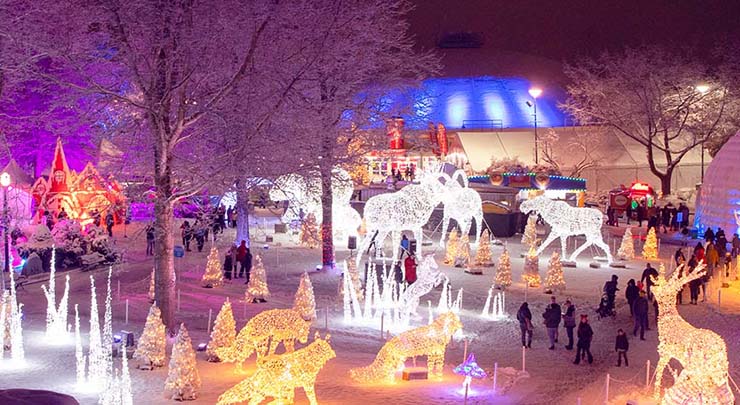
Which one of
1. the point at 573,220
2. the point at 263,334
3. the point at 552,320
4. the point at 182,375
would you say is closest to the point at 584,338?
the point at 552,320

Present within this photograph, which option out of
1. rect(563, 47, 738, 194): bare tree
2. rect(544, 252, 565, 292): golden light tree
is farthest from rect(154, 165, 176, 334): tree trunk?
rect(563, 47, 738, 194): bare tree

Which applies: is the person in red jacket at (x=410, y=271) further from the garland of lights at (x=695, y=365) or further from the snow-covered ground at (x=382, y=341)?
the garland of lights at (x=695, y=365)

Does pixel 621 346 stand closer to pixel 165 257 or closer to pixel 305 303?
pixel 305 303

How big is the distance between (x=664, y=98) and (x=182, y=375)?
4199 centimetres

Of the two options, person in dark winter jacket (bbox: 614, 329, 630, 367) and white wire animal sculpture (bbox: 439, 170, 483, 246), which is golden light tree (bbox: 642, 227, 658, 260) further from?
person in dark winter jacket (bbox: 614, 329, 630, 367)

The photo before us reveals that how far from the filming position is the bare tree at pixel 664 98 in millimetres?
48062

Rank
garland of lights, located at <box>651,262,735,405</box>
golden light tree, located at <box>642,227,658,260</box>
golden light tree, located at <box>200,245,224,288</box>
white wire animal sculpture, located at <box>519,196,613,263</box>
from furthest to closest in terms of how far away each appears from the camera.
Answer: golden light tree, located at <box>642,227,658,260</box>
white wire animal sculpture, located at <box>519,196,613,263</box>
golden light tree, located at <box>200,245,224,288</box>
garland of lights, located at <box>651,262,735,405</box>

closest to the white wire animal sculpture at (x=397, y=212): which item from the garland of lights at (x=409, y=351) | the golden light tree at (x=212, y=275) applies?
the golden light tree at (x=212, y=275)

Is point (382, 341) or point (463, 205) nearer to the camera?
point (382, 341)

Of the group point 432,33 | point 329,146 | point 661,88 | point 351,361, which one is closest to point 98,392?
point 351,361

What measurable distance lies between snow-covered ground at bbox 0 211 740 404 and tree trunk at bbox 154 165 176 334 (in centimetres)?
56

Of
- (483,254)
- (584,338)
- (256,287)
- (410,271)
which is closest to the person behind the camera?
(584,338)

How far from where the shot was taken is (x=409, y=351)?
510 inches

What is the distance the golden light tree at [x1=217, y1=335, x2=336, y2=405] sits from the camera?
36.0 ft
